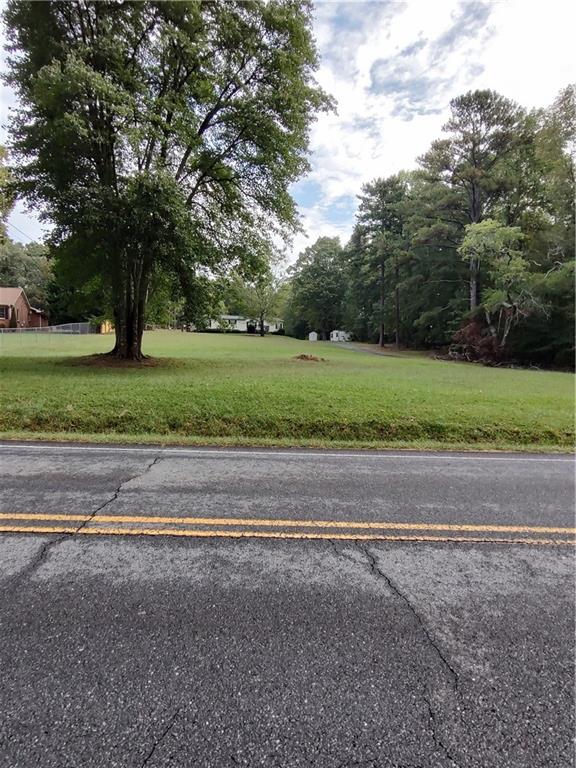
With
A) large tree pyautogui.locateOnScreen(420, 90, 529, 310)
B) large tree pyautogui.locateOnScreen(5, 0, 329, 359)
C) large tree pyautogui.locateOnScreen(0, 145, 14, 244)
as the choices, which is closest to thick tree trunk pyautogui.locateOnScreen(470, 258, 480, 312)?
large tree pyautogui.locateOnScreen(420, 90, 529, 310)

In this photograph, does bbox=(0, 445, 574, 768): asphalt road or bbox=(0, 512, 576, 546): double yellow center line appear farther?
bbox=(0, 512, 576, 546): double yellow center line

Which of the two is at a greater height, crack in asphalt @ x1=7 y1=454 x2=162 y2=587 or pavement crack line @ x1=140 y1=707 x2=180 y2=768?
pavement crack line @ x1=140 y1=707 x2=180 y2=768

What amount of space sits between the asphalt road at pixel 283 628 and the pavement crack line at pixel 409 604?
1 centimetres

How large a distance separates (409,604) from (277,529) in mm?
1345

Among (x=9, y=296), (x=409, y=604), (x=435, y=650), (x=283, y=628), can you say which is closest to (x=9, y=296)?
(x=9, y=296)

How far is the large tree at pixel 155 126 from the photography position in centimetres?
1179

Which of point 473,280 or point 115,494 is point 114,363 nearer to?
point 115,494

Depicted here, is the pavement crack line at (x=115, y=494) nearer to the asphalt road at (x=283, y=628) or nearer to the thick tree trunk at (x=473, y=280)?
the asphalt road at (x=283, y=628)

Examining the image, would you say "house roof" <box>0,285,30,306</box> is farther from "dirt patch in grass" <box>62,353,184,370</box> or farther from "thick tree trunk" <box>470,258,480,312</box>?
"thick tree trunk" <box>470,258,480,312</box>

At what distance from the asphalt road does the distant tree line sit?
2301 cm

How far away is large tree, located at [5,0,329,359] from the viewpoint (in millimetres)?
11789

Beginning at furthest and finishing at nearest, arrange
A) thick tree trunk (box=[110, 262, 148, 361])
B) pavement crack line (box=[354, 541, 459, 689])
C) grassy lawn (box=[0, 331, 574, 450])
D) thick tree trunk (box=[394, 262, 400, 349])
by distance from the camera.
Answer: thick tree trunk (box=[394, 262, 400, 349]) < thick tree trunk (box=[110, 262, 148, 361]) < grassy lawn (box=[0, 331, 574, 450]) < pavement crack line (box=[354, 541, 459, 689])

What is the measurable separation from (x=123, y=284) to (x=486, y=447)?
13673 mm

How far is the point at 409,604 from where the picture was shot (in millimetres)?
2652
